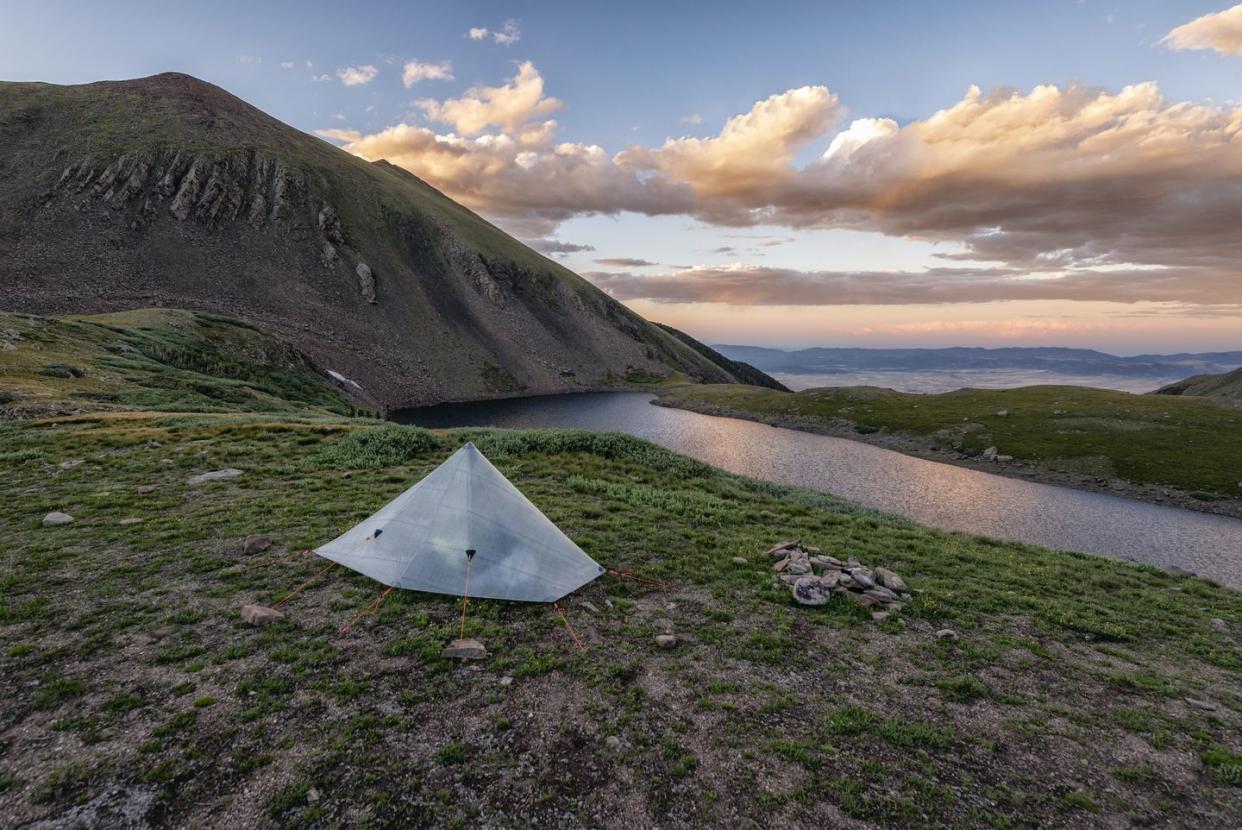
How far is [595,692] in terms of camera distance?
10398 mm

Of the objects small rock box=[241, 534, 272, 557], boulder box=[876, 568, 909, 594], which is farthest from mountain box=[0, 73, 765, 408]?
boulder box=[876, 568, 909, 594]

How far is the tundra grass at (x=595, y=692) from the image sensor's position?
788 cm

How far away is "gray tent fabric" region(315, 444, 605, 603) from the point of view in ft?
45.5

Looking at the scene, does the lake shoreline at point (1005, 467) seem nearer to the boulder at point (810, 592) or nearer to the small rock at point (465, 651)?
the boulder at point (810, 592)

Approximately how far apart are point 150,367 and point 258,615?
57612 mm

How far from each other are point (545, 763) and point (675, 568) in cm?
893

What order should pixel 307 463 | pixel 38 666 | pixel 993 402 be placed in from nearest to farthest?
pixel 38 666 < pixel 307 463 < pixel 993 402

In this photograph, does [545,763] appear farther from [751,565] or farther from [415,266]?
[415,266]

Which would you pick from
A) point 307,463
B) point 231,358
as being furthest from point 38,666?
point 231,358

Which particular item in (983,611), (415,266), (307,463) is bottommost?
(983,611)

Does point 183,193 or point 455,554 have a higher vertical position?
point 183,193

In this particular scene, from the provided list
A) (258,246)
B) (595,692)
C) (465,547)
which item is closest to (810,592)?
(595,692)

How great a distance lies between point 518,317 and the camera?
159 m

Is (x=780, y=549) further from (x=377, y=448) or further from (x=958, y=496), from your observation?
(x=958, y=496)
